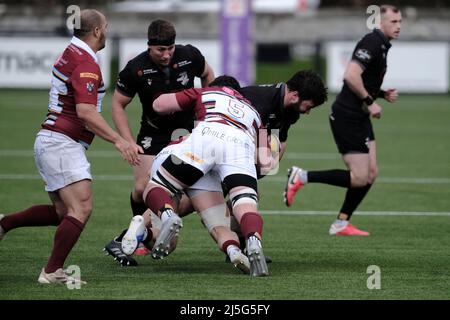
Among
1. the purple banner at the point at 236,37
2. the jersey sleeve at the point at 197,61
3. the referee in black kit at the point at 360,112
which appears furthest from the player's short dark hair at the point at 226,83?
the purple banner at the point at 236,37

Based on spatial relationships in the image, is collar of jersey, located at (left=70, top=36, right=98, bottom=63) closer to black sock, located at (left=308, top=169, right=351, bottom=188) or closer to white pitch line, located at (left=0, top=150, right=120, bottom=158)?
black sock, located at (left=308, top=169, right=351, bottom=188)

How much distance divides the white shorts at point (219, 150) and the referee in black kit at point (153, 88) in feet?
2.87

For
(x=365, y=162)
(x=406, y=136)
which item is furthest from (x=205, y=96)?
(x=406, y=136)

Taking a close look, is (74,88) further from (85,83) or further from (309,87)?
(309,87)

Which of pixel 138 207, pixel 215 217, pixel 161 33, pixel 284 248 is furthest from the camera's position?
pixel 284 248

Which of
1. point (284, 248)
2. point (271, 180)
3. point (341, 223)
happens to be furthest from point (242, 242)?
point (271, 180)

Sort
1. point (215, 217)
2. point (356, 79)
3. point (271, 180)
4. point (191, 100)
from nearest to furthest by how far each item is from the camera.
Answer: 1. point (191, 100)
2. point (215, 217)
3. point (356, 79)
4. point (271, 180)

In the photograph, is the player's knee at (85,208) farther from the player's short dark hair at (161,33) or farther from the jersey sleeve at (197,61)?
the jersey sleeve at (197,61)

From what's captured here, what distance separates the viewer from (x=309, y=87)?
8609mm

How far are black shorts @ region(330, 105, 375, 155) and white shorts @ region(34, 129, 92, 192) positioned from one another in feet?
12.8

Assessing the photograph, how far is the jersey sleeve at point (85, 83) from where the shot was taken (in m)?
7.86

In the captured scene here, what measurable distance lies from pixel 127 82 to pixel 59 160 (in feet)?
5.65

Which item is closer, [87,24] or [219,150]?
[87,24]

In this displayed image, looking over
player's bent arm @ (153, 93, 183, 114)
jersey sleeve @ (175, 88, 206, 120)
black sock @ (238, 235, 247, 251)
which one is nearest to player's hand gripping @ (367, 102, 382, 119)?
black sock @ (238, 235, 247, 251)
